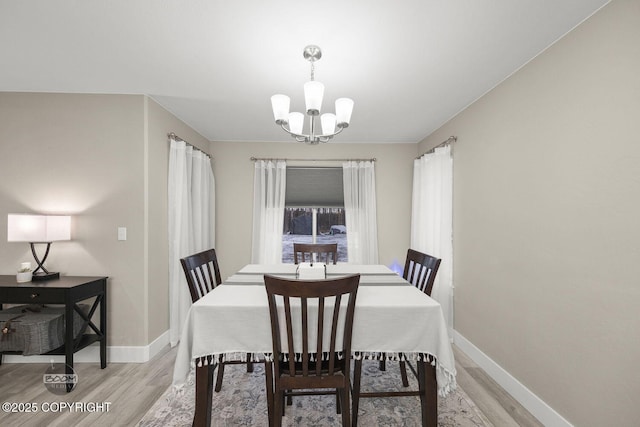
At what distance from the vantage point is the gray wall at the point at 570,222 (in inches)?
55.6

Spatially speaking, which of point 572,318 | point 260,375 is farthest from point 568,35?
point 260,375

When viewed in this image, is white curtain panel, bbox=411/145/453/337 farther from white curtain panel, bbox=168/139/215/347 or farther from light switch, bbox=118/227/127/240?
light switch, bbox=118/227/127/240

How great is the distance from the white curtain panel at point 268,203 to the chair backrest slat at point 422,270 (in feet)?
7.11

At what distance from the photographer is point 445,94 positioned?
102 inches

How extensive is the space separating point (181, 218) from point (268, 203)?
1300 mm

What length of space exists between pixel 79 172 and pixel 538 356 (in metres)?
4.04

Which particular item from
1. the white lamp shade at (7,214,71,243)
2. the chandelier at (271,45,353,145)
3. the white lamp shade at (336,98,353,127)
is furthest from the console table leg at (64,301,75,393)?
the white lamp shade at (336,98,353,127)

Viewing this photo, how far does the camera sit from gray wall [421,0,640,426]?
4.63 ft

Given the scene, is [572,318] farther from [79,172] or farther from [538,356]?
[79,172]

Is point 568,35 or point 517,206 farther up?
point 568,35

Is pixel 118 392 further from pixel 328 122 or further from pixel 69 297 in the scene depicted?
pixel 328 122

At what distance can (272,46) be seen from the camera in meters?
1.86

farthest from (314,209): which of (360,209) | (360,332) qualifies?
(360,332)

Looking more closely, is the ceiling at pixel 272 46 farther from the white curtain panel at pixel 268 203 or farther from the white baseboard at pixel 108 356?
the white baseboard at pixel 108 356
